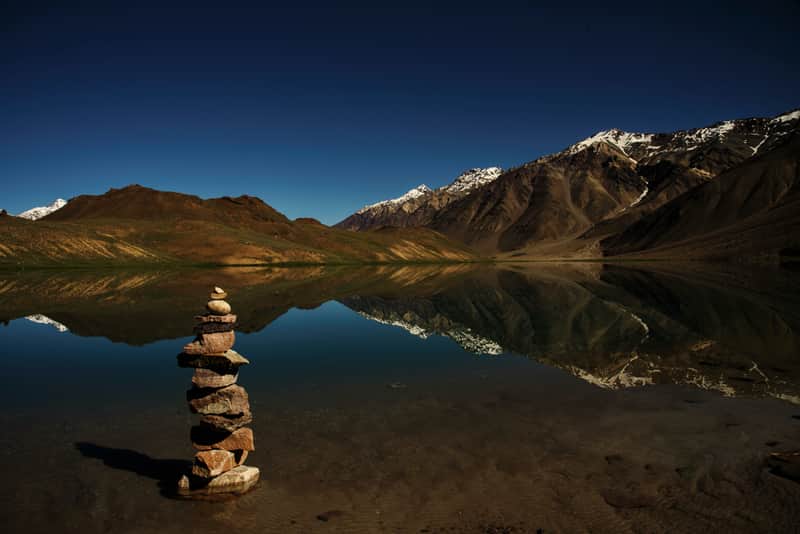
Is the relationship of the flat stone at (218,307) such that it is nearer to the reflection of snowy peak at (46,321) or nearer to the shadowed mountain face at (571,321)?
the shadowed mountain face at (571,321)

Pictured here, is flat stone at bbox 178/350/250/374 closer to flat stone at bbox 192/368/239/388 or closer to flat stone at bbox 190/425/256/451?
flat stone at bbox 192/368/239/388

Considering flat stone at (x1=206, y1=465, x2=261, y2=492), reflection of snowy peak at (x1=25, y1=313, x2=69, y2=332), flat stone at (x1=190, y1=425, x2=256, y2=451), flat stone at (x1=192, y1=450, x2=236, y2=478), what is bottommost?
flat stone at (x1=206, y1=465, x2=261, y2=492)

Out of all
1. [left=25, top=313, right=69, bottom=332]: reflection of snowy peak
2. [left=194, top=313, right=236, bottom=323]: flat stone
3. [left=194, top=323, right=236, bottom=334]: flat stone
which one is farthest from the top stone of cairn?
[left=25, top=313, right=69, bottom=332]: reflection of snowy peak

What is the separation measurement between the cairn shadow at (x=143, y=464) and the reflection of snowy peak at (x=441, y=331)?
17.8 metres

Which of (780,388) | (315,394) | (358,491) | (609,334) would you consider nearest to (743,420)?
(780,388)

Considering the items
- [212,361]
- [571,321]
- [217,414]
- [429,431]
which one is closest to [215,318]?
[212,361]

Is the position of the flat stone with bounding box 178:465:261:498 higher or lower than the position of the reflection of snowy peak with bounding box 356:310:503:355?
lower

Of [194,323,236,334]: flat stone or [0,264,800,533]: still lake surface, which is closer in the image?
[0,264,800,533]: still lake surface

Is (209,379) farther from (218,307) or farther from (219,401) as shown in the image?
(218,307)

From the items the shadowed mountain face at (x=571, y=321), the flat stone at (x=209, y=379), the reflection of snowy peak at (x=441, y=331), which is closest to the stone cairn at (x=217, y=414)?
the flat stone at (x=209, y=379)

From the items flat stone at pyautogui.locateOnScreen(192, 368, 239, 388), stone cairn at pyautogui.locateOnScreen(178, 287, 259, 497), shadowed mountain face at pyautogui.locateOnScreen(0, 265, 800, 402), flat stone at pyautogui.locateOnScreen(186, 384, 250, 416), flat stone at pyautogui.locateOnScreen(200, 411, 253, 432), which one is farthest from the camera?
shadowed mountain face at pyautogui.locateOnScreen(0, 265, 800, 402)

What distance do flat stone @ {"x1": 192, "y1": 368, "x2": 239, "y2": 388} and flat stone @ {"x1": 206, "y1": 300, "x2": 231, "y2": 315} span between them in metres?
1.50

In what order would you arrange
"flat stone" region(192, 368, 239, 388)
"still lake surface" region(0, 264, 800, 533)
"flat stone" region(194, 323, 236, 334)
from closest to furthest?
"still lake surface" region(0, 264, 800, 533)
"flat stone" region(192, 368, 239, 388)
"flat stone" region(194, 323, 236, 334)

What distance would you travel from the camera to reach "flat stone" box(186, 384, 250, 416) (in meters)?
11.3
